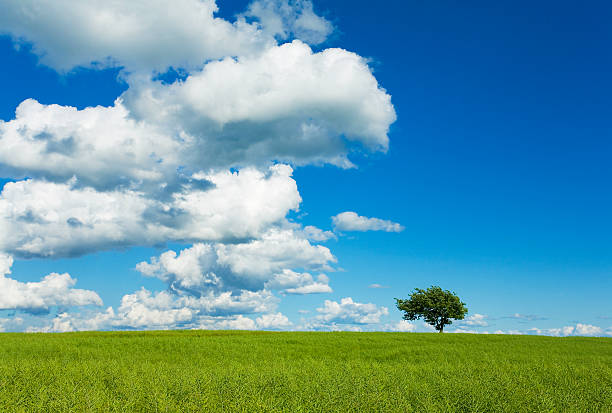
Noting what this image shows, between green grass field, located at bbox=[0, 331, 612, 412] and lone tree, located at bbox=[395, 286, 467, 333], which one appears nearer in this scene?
green grass field, located at bbox=[0, 331, 612, 412]

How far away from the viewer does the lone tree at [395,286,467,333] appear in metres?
72.6

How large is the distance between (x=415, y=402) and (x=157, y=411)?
24.7 ft

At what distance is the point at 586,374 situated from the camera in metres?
18.9

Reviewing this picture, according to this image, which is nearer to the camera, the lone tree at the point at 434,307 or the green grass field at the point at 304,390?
the green grass field at the point at 304,390

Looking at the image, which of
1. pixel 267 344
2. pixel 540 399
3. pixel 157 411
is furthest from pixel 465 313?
pixel 157 411

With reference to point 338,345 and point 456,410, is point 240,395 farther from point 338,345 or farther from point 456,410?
point 338,345

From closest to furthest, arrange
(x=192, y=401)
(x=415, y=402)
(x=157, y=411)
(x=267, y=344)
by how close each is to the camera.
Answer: (x=157, y=411), (x=192, y=401), (x=415, y=402), (x=267, y=344)

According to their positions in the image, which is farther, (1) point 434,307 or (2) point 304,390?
(1) point 434,307

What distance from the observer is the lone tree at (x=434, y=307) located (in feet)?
238

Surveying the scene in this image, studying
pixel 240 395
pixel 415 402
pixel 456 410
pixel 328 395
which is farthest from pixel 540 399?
pixel 240 395

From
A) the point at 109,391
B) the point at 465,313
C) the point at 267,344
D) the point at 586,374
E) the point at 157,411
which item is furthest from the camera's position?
the point at 465,313

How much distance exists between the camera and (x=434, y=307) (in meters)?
73.1

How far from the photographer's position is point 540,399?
39.5 feet

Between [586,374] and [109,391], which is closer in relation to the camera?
[109,391]
